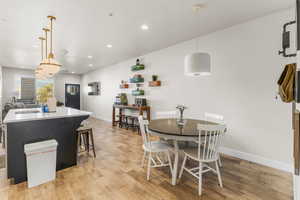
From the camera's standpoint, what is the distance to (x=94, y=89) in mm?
8086

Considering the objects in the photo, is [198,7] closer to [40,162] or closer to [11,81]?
[40,162]

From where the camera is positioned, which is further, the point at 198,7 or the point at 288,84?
the point at 198,7

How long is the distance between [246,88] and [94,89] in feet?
23.8

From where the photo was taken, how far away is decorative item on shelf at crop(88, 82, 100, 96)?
782cm

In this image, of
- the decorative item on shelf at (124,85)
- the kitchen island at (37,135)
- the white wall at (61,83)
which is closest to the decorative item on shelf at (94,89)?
the white wall at (61,83)

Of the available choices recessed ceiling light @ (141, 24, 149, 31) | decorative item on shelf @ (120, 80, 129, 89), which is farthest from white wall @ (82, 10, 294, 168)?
decorative item on shelf @ (120, 80, 129, 89)

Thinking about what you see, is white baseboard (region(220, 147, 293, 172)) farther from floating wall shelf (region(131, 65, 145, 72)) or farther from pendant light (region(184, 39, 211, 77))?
floating wall shelf (region(131, 65, 145, 72))

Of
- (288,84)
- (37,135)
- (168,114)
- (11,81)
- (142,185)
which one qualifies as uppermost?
(11,81)

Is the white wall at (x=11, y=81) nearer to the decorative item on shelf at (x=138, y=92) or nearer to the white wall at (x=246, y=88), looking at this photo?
the decorative item on shelf at (x=138, y=92)

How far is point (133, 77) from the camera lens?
543 centimetres

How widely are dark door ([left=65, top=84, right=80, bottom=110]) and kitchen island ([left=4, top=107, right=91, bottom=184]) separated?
24.7ft

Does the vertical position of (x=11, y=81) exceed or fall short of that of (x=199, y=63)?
it exceeds it

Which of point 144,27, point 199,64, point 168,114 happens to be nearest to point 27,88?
point 144,27

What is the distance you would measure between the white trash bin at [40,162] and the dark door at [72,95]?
7.93m
